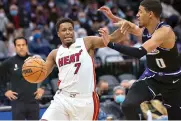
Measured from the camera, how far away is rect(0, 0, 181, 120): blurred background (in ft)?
36.3

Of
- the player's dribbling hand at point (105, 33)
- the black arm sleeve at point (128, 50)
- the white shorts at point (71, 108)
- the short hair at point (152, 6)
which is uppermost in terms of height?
the short hair at point (152, 6)

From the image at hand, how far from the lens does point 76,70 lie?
7309 mm

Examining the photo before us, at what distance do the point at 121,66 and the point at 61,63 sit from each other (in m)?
6.14

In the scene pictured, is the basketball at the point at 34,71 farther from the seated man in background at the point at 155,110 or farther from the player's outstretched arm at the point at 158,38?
the seated man in background at the point at 155,110

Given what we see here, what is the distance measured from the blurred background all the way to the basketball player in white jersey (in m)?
3.08

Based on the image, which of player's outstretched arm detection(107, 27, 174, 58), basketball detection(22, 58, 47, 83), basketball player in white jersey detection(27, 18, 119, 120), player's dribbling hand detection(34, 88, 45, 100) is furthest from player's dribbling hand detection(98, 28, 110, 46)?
player's dribbling hand detection(34, 88, 45, 100)

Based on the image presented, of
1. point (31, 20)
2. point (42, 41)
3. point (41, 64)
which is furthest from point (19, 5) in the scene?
point (41, 64)

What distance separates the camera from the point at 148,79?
7.61m

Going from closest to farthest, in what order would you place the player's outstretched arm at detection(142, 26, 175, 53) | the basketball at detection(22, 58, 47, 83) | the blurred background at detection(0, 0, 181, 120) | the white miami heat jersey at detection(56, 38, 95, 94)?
1. the player's outstretched arm at detection(142, 26, 175, 53)
2. the white miami heat jersey at detection(56, 38, 95, 94)
3. the basketball at detection(22, 58, 47, 83)
4. the blurred background at detection(0, 0, 181, 120)

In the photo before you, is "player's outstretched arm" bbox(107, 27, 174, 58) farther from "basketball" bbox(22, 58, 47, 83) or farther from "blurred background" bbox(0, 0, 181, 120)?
"blurred background" bbox(0, 0, 181, 120)

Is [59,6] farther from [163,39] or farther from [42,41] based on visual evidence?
[163,39]

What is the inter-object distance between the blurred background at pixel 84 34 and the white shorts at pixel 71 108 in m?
3.06

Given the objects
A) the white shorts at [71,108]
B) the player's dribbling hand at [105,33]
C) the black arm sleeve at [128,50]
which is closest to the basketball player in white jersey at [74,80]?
the white shorts at [71,108]

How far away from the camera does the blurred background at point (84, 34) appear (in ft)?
36.3
